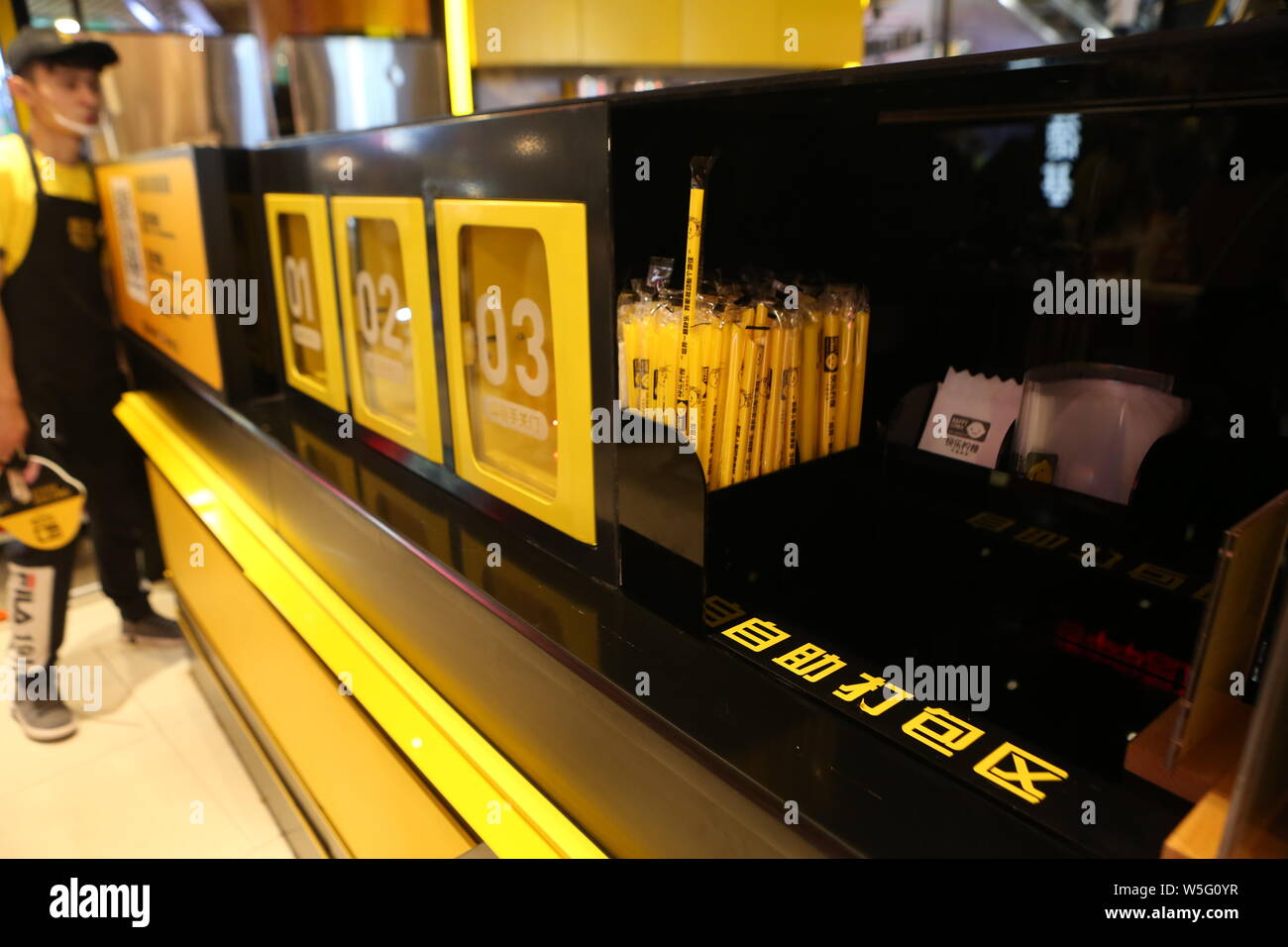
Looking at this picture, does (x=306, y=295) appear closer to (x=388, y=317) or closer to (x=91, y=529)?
(x=388, y=317)

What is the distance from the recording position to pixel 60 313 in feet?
9.10

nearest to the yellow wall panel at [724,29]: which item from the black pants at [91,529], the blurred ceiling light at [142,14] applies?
the blurred ceiling light at [142,14]

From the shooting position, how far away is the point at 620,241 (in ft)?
3.30

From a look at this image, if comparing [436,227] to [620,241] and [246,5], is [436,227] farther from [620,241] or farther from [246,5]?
[246,5]

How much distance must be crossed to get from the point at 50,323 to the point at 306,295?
4.97 feet

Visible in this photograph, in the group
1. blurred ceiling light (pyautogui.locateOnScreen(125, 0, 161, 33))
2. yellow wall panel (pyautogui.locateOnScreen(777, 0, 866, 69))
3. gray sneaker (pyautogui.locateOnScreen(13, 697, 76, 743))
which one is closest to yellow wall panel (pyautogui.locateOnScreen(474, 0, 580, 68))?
yellow wall panel (pyautogui.locateOnScreen(777, 0, 866, 69))

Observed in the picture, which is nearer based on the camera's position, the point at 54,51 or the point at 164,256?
the point at 164,256

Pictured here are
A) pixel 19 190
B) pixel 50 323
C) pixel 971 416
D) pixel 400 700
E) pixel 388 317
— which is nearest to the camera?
pixel 971 416

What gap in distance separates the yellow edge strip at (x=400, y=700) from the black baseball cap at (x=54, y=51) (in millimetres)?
1307

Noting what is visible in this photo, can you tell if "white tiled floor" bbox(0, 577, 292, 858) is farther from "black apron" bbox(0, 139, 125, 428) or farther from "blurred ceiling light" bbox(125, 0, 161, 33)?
"blurred ceiling light" bbox(125, 0, 161, 33)

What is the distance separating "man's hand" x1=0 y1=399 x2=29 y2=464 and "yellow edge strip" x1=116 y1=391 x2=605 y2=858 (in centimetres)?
60

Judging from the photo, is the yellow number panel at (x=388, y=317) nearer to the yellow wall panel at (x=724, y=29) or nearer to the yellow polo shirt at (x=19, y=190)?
the yellow polo shirt at (x=19, y=190)

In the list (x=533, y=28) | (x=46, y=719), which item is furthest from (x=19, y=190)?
(x=533, y=28)
